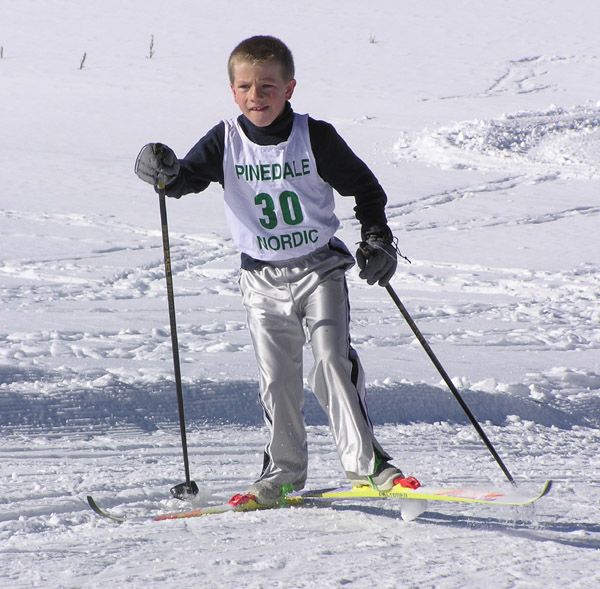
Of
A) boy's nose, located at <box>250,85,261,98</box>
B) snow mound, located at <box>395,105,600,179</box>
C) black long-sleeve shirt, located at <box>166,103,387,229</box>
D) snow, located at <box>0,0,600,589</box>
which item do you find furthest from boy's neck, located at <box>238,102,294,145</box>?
snow mound, located at <box>395,105,600,179</box>

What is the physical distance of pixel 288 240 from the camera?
3.35m

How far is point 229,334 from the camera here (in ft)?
18.6

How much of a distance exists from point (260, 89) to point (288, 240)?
20.0 inches

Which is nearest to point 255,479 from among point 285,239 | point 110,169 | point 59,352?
point 285,239

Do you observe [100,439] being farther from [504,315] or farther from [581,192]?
[581,192]

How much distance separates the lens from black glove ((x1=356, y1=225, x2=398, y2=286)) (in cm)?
336

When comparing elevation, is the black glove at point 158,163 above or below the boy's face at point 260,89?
below

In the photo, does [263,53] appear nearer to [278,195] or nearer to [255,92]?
[255,92]

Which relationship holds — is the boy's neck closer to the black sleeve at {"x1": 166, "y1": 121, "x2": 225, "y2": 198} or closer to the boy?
the boy

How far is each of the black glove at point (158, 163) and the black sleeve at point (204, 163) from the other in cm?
4

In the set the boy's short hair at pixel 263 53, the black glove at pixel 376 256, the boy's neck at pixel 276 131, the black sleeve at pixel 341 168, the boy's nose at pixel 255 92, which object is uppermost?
the boy's short hair at pixel 263 53

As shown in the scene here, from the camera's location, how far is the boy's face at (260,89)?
10.6ft

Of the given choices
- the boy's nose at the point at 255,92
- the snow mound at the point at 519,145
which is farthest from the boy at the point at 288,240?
the snow mound at the point at 519,145

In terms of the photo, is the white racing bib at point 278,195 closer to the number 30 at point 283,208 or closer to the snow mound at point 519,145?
the number 30 at point 283,208
